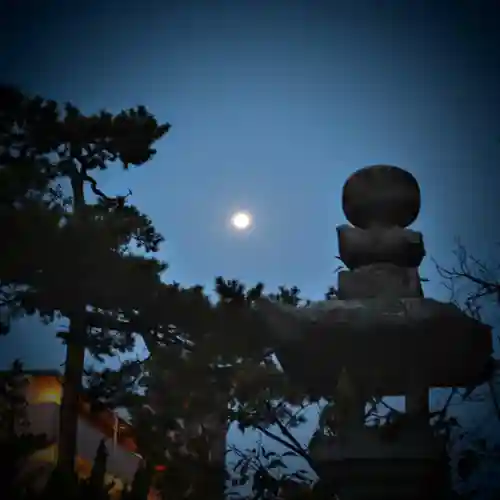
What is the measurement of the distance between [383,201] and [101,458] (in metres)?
1.37

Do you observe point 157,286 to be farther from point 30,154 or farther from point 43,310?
point 30,154

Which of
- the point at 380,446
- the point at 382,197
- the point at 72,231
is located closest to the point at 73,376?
the point at 72,231

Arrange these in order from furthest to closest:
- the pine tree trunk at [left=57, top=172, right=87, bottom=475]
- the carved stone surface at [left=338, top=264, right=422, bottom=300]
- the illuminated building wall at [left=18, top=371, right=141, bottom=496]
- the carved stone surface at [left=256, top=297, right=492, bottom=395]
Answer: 1. the illuminated building wall at [left=18, top=371, right=141, bottom=496]
2. the pine tree trunk at [left=57, top=172, right=87, bottom=475]
3. the carved stone surface at [left=338, top=264, right=422, bottom=300]
4. the carved stone surface at [left=256, top=297, right=492, bottom=395]

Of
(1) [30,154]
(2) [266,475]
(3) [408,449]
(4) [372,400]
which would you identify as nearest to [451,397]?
(2) [266,475]

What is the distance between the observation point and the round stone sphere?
99.2 inches

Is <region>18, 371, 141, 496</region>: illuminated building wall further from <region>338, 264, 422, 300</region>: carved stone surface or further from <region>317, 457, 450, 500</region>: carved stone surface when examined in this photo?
<region>338, 264, 422, 300</region>: carved stone surface

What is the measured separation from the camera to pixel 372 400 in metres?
2.73

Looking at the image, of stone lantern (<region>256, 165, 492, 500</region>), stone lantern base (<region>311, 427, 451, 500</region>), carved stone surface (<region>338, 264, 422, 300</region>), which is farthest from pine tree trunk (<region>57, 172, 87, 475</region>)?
carved stone surface (<region>338, 264, 422, 300</region>)

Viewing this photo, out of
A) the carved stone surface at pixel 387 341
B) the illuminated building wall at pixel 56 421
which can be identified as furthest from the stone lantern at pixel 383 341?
the illuminated building wall at pixel 56 421

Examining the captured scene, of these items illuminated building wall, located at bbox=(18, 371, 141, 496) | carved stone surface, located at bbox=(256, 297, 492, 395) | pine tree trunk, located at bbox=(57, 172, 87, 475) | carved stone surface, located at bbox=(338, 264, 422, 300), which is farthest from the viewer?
illuminated building wall, located at bbox=(18, 371, 141, 496)

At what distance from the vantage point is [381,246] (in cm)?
248

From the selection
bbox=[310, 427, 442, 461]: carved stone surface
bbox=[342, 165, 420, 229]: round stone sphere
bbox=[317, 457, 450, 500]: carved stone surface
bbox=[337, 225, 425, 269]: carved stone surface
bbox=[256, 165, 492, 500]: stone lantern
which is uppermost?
bbox=[342, 165, 420, 229]: round stone sphere

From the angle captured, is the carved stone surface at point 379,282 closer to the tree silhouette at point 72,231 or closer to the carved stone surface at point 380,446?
the carved stone surface at point 380,446

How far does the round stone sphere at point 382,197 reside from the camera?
252cm
